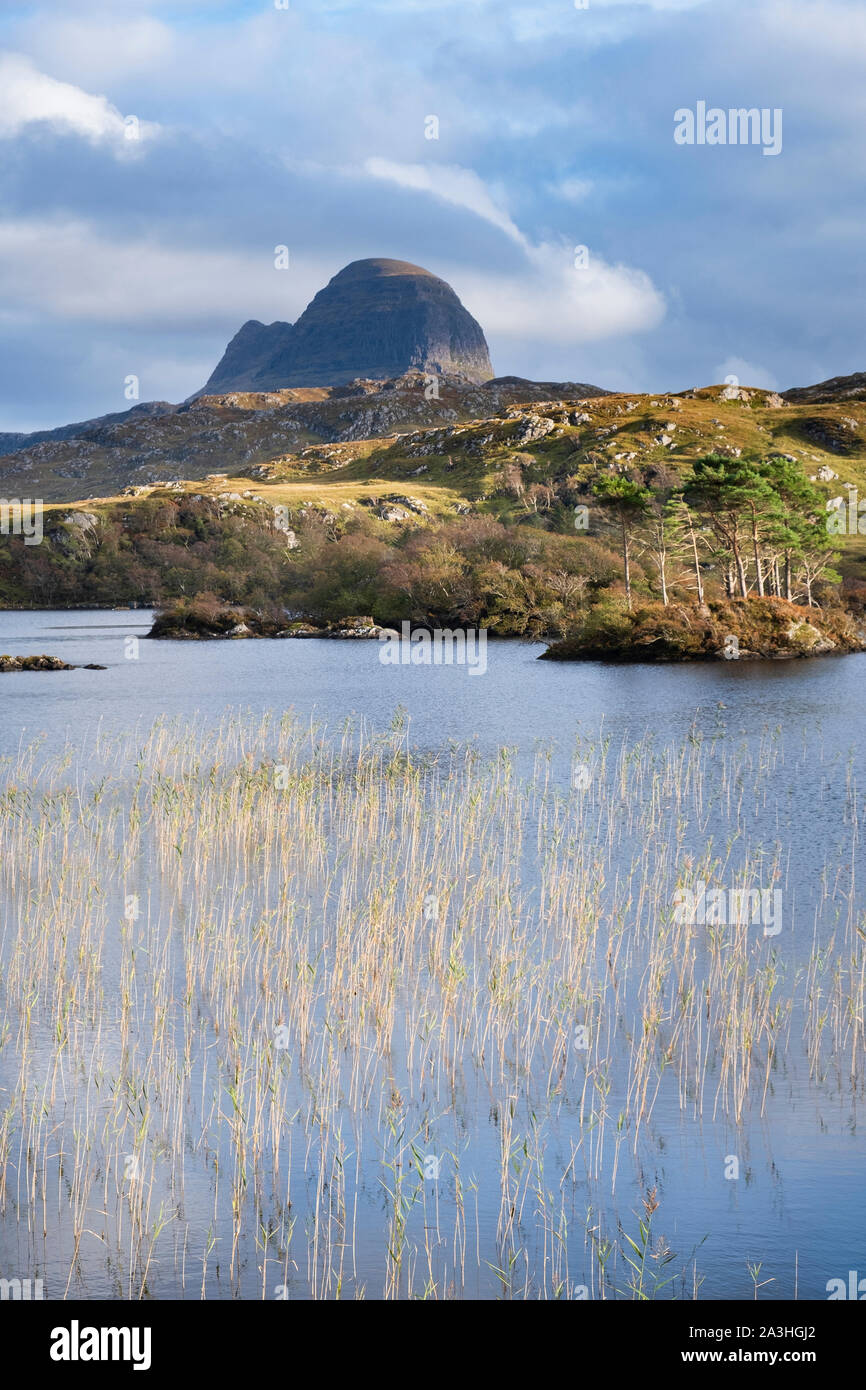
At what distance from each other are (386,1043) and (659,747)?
20406 millimetres

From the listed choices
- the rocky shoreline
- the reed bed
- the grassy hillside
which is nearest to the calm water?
the reed bed

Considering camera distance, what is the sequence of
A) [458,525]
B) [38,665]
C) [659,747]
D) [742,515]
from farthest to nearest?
[458,525] < [742,515] < [38,665] < [659,747]

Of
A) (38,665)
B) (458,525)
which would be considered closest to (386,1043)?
(38,665)

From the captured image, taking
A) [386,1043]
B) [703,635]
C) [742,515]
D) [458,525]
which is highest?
[458,525]

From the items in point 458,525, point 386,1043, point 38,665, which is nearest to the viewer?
point 386,1043

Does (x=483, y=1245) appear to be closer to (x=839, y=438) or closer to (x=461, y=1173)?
(x=461, y=1173)

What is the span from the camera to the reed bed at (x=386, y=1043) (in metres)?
7.56

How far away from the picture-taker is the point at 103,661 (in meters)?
62.5

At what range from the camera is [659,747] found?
29938 mm

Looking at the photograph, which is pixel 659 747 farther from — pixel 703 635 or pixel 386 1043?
pixel 703 635

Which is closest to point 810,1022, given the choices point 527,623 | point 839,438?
point 527,623

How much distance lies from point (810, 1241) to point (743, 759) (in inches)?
811

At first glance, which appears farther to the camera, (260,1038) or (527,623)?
(527,623)

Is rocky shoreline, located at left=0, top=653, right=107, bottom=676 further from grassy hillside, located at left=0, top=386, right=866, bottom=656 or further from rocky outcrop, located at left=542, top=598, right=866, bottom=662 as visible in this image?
grassy hillside, located at left=0, top=386, right=866, bottom=656
